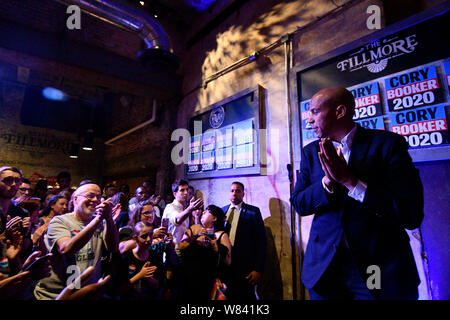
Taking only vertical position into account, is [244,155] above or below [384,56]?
below

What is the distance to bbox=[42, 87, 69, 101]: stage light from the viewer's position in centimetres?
889

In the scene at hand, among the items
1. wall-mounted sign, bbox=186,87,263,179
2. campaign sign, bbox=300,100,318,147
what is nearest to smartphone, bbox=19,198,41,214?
wall-mounted sign, bbox=186,87,263,179

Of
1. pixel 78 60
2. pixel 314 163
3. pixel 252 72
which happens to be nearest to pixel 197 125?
pixel 252 72

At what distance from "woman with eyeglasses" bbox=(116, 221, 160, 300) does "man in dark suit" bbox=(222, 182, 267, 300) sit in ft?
2.83

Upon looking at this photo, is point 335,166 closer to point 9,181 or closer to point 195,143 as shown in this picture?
point 9,181

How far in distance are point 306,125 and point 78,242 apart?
2.83 meters

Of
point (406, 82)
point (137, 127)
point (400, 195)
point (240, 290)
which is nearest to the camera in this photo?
point (400, 195)

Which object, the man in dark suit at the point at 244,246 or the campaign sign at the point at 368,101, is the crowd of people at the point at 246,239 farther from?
the campaign sign at the point at 368,101

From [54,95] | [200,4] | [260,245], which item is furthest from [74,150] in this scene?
[260,245]

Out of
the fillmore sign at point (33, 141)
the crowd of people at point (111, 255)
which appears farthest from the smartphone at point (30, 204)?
the fillmore sign at point (33, 141)

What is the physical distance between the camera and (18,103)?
8.70 meters

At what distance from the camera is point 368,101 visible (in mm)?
2594

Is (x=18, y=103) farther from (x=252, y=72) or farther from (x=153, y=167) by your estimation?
(x=252, y=72)

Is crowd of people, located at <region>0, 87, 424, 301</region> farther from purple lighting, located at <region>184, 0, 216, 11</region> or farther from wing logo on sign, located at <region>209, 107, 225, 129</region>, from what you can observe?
purple lighting, located at <region>184, 0, 216, 11</region>
